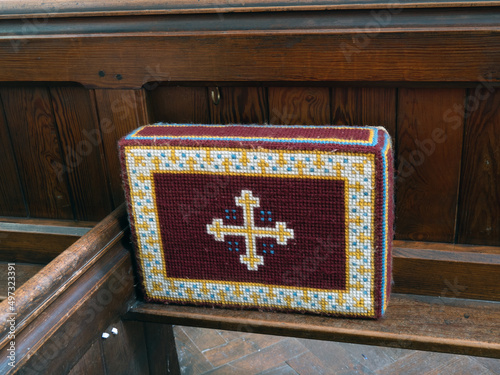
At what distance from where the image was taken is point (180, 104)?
1.61m

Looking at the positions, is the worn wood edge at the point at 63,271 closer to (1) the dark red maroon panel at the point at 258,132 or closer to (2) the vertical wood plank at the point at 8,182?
(1) the dark red maroon panel at the point at 258,132

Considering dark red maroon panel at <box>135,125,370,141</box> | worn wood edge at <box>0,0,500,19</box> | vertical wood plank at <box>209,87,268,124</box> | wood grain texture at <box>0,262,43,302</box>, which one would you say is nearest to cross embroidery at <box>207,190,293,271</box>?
dark red maroon panel at <box>135,125,370,141</box>

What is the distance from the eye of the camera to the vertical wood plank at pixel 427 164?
4.69ft

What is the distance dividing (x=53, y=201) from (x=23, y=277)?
0.26 m

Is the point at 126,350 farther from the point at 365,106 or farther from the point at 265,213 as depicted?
the point at 365,106

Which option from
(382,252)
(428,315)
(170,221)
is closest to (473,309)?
(428,315)

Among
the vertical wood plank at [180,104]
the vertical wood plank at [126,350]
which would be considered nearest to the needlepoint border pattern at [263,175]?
the vertical wood plank at [126,350]

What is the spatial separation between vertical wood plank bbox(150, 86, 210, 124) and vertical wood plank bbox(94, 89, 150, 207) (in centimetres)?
5

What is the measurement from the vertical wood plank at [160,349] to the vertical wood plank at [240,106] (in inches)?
27.1

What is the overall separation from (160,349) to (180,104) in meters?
0.81

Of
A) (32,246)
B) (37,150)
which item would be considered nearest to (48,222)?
(32,246)

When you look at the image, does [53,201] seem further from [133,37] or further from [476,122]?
[476,122]

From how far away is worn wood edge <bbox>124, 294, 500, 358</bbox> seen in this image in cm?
141

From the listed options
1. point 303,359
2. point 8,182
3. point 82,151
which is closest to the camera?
point 82,151
